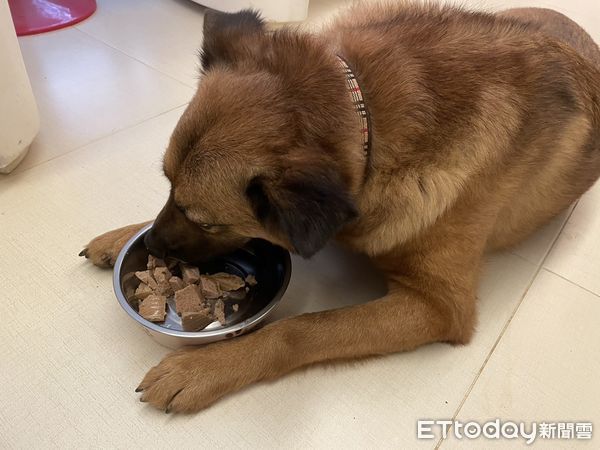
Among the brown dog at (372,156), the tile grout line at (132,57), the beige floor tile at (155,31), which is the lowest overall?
the tile grout line at (132,57)

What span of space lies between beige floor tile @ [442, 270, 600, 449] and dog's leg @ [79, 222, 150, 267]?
1141 mm

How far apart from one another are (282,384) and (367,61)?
892 mm

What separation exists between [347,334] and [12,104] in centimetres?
145

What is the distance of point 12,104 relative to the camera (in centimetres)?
183

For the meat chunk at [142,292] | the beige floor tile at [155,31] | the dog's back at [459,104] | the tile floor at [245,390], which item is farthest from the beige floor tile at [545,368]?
the beige floor tile at [155,31]

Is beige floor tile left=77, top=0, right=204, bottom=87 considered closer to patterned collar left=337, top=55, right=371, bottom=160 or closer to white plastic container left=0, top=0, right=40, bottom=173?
white plastic container left=0, top=0, right=40, bottom=173

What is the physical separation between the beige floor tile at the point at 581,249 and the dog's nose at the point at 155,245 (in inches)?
53.0

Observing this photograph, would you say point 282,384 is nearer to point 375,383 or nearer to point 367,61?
point 375,383

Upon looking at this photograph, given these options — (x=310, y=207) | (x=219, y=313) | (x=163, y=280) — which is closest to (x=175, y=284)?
(x=163, y=280)

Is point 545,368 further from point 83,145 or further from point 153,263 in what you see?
point 83,145

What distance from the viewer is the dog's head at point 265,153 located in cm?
103

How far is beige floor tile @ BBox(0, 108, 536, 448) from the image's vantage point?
1.32 m

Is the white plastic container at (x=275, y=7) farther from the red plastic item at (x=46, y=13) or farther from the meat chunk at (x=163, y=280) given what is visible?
the meat chunk at (x=163, y=280)

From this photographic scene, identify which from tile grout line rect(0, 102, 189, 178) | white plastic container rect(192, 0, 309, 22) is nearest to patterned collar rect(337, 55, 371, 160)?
tile grout line rect(0, 102, 189, 178)
